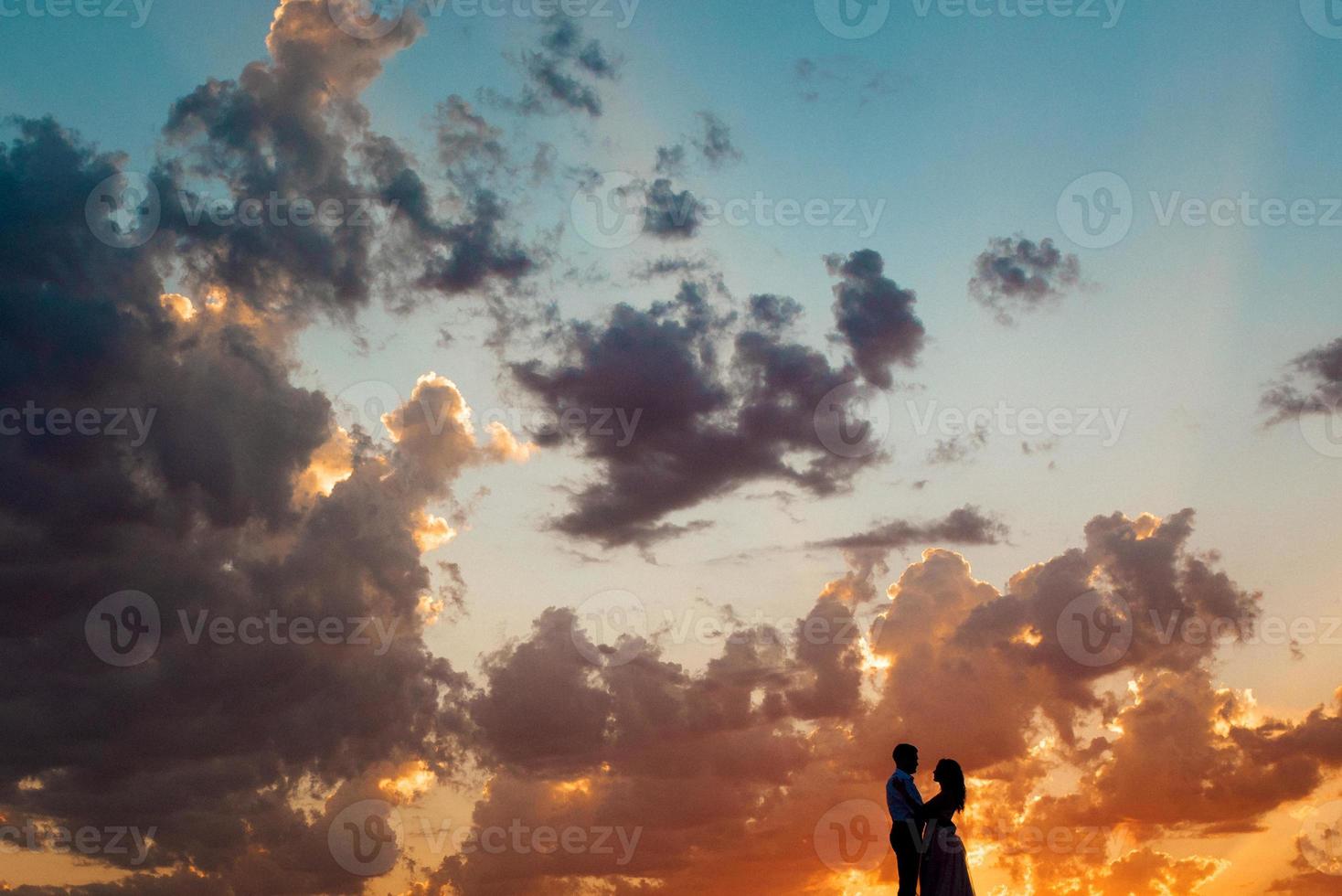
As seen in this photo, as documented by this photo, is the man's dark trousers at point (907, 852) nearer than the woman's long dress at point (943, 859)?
No

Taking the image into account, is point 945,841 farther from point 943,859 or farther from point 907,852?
point 907,852

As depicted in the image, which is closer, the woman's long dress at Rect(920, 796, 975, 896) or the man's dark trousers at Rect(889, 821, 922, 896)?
the woman's long dress at Rect(920, 796, 975, 896)

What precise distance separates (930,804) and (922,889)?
6.10 ft

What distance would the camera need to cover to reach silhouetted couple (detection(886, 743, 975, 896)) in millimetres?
28438

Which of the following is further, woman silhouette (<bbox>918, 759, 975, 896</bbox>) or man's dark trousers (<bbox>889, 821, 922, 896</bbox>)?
man's dark trousers (<bbox>889, 821, 922, 896</bbox>)

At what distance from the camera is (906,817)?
2888 cm

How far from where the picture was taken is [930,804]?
28.9 m

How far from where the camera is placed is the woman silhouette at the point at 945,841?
92.9 feet

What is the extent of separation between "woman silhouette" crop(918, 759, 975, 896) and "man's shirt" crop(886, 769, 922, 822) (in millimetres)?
224

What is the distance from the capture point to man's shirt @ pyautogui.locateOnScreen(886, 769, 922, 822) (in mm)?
28875

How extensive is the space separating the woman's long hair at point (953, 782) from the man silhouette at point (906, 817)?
0.60m

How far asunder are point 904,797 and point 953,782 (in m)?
1.15

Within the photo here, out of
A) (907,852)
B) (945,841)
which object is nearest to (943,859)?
(945,841)

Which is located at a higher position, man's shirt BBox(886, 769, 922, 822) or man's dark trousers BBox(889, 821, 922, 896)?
man's shirt BBox(886, 769, 922, 822)
